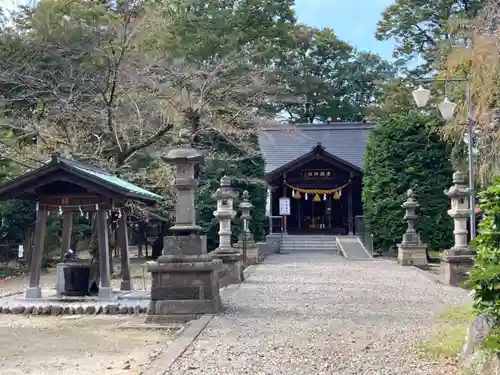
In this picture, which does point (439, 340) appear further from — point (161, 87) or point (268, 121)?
point (268, 121)

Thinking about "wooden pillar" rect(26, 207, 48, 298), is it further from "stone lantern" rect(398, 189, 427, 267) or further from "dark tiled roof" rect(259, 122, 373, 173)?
"dark tiled roof" rect(259, 122, 373, 173)

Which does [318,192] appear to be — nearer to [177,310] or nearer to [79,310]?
[79,310]

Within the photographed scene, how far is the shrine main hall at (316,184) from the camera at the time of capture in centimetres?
3031

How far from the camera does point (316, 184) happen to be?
31094 mm

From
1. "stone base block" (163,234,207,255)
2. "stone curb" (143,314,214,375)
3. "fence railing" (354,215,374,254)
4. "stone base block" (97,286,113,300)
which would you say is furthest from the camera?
"fence railing" (354,215,374,254)

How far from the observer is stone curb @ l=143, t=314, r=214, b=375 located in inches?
216

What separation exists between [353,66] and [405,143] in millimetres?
19418

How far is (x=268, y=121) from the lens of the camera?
20266 millimetres

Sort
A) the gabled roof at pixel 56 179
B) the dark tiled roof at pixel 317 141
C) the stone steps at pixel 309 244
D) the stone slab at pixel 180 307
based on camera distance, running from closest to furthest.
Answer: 1. the stone slab at pixel 180 307
2. the gabled roof at pixel 56 179
3. the stone steps at pixel 309 244
4. the dark tiled roof at pixel 317 141

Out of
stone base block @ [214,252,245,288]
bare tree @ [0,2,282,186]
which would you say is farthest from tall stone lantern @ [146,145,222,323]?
bare tree @ [0,2,282,186]

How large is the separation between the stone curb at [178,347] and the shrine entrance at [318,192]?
22477 millimetres

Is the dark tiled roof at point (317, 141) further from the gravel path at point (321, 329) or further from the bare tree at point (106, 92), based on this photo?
the gravel path at point (321, 329)

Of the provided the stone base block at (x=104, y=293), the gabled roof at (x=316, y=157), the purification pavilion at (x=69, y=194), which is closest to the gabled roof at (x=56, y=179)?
the purification pavilion at (x=69, y=194)

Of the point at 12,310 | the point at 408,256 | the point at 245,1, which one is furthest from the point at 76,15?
the point at 408,256
